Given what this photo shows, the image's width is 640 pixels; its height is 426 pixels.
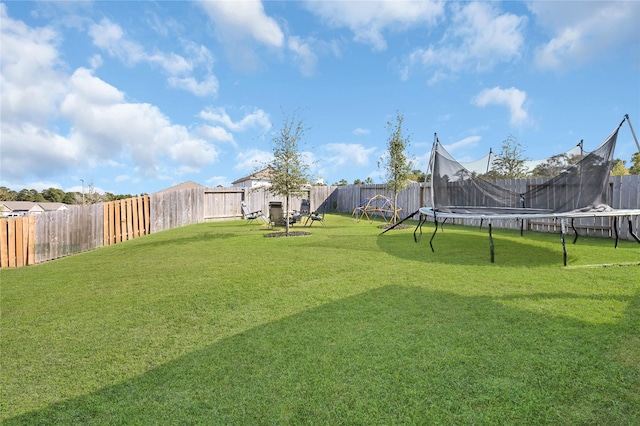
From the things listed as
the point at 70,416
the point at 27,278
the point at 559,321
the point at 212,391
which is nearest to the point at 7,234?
the point at 27,278

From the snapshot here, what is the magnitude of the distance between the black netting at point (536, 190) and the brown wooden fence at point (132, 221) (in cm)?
160

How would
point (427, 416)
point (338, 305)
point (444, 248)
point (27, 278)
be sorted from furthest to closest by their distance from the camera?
point (444, 248) → point (27, 278) → point (338, 305) → point (427, 416)

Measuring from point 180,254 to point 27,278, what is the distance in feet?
8.03

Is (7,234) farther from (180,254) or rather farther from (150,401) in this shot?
(150,401)

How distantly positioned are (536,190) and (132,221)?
1150cm

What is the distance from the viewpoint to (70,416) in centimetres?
193

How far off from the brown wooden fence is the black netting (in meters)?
1.60

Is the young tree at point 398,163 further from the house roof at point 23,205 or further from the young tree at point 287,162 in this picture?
the house roof at point 23,205

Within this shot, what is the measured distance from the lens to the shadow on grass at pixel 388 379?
179 centimetres

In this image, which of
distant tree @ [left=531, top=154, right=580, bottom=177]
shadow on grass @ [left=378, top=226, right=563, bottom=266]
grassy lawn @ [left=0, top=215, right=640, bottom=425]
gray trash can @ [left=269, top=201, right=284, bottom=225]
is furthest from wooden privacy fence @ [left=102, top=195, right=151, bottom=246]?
distant tree @ [left=531, top=154, right=580, bottom=177]

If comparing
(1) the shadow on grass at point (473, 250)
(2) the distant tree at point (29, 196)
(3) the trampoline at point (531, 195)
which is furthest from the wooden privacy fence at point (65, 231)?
(2) the distant tree at point (29, 196)

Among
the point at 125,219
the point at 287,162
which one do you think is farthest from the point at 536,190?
the point at 125,219

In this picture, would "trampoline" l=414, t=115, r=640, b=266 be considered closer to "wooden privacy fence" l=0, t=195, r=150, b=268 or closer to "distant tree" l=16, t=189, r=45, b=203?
"wooden privacy fence" l=0, t=195, r=150, b=268

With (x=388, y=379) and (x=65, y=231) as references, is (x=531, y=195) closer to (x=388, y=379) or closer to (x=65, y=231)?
(x=388, y=379)
